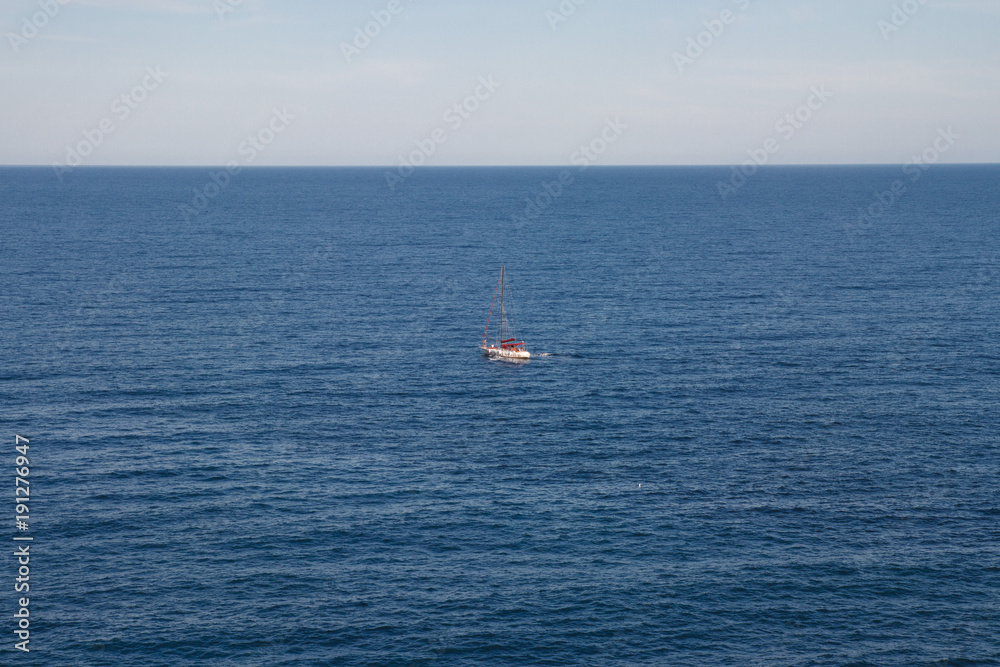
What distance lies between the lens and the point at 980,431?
97.8 m

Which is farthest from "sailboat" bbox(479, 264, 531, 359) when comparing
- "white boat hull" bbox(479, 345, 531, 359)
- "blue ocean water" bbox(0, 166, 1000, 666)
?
"blue ocean water" bbox(0, 166, 1000, 666)

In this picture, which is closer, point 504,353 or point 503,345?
point 504,353

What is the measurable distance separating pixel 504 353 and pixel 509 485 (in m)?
44.6

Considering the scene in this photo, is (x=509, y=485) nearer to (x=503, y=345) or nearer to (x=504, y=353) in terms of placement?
(x=504, y=353)

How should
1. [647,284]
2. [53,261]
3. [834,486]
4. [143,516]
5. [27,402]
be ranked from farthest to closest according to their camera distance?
[53,261]
[647,284]
[27,402]
[834,486]
[143,516]

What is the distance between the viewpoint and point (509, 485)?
86312 millimetres

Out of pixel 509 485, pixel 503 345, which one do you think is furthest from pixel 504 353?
pixel 509 485

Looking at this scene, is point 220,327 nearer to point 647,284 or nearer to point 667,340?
A: point 667,340

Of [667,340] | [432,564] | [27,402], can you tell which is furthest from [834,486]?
[27,402]

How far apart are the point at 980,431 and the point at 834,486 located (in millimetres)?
23404

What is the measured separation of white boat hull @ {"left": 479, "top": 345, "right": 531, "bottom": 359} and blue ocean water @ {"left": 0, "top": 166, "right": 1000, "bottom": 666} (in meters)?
1.76

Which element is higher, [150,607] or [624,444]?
[624,444]

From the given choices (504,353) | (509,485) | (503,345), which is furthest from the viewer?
(503,345)

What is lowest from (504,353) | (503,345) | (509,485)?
(509,485)
